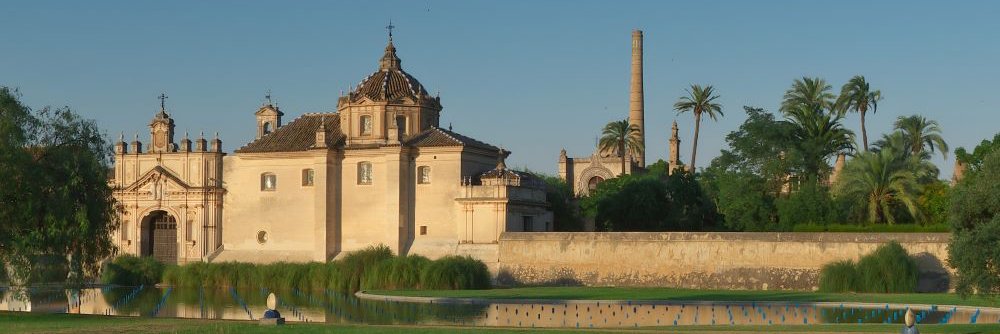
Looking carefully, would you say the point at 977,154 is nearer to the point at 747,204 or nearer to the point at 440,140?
the point at 747,204

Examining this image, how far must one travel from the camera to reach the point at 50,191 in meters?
35.7

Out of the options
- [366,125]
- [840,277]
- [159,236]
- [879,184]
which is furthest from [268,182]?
[840,277]

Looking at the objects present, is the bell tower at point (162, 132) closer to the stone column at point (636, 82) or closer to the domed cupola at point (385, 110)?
the domed cupola at point (385, 110)

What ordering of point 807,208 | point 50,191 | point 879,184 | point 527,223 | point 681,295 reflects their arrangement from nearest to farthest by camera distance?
1. point 50,191
2. point 681,295
3. point 879,184
4. point 527,223
5. point 807,208

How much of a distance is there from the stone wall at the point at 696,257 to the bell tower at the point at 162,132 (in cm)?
1923

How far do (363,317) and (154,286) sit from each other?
77.5 ft

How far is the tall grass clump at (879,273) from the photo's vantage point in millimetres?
48438

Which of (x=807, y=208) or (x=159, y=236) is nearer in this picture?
(x=807, y=208)

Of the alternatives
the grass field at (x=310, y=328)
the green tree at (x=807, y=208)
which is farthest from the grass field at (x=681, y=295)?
the grass field at (x=310, y=328)

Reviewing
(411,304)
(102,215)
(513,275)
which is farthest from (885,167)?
(102,215)

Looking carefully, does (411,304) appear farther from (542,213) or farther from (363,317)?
(542,213)

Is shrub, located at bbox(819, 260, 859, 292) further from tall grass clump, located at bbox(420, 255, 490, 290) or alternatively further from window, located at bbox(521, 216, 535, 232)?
window, located at bbox(521, 216, 535, 232)

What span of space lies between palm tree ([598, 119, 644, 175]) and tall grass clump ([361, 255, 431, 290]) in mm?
39993

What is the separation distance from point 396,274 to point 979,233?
28190 millimetres
